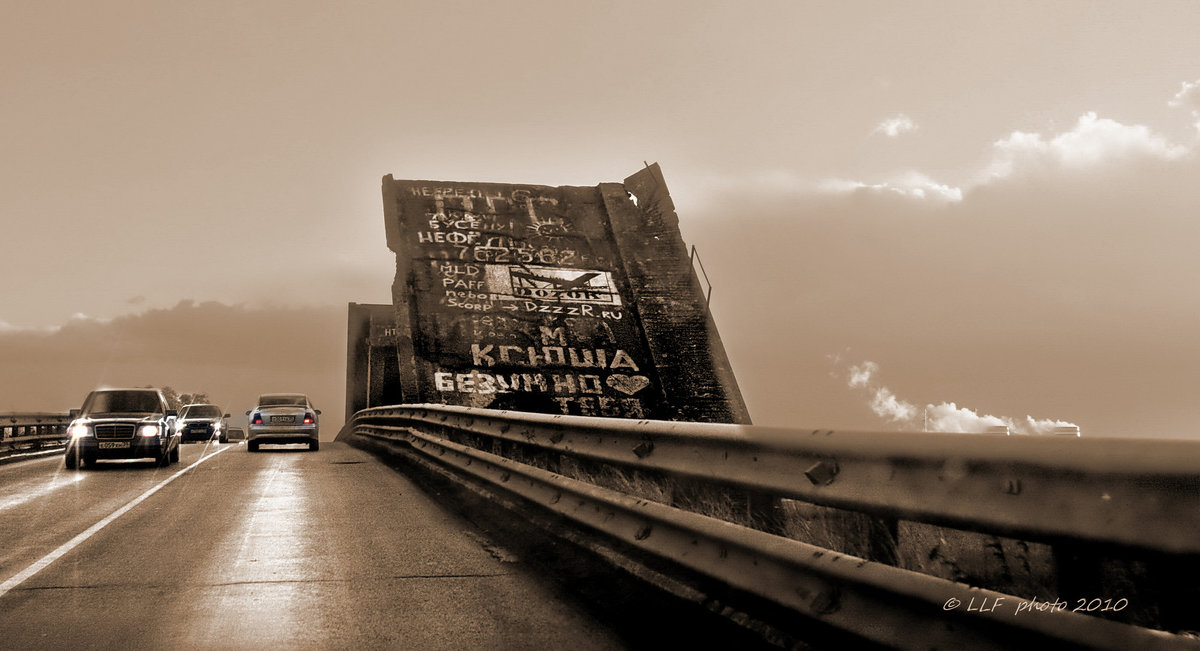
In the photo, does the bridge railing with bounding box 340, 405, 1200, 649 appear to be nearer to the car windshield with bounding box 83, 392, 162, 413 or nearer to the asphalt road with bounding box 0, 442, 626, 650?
the asphalt road with bounding box 0, 442, 626, 650

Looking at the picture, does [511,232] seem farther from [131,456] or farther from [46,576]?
[46,576]

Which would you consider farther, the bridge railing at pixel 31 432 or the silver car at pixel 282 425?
the silver car at pixel 282 425

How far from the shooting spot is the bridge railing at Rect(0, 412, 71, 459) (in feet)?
79.9

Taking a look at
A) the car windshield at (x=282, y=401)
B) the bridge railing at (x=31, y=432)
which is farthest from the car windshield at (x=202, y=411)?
the car windshield at (x=282, y=401)

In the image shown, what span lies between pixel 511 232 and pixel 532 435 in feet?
98.6

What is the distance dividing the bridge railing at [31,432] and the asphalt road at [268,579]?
43.7 feet

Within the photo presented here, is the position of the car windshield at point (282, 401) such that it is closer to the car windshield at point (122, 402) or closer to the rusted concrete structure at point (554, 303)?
the rusted concrete structure at point (554, 303)

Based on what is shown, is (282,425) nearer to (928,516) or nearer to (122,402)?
(122,402)

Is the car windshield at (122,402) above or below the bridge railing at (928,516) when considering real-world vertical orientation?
above

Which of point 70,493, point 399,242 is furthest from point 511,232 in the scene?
point 70,493

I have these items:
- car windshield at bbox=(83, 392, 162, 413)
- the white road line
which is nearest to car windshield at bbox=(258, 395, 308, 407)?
car windshield at bbox=(83, 392, 162, 413)

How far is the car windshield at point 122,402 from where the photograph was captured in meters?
19.9

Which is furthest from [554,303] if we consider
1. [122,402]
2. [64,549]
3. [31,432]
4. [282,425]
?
[64,549]

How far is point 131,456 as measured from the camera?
19.1 meters
